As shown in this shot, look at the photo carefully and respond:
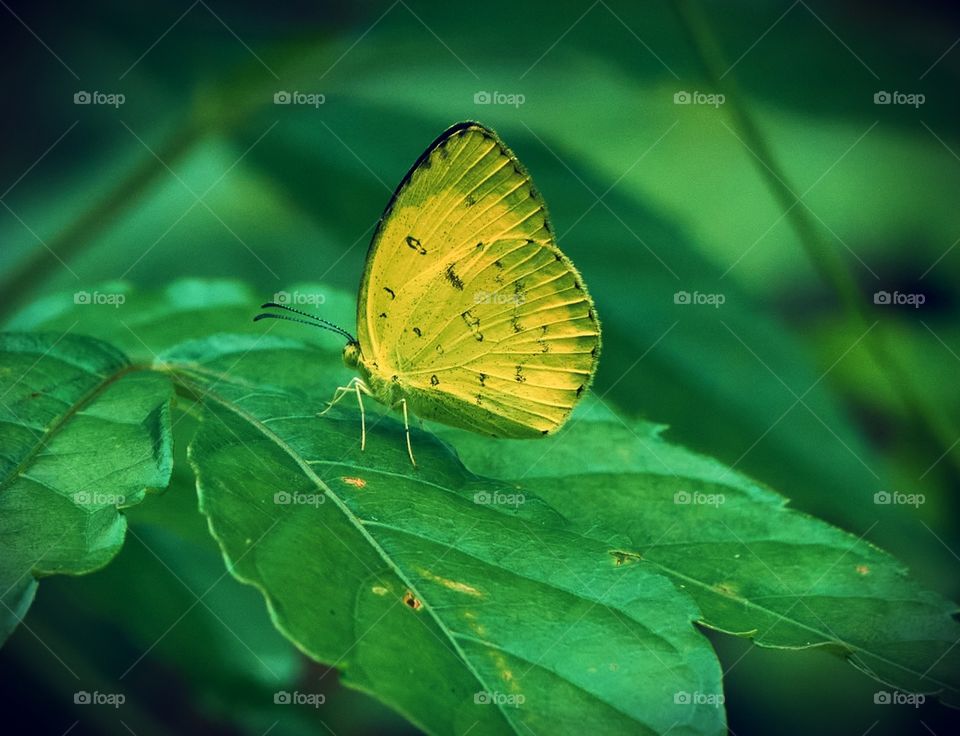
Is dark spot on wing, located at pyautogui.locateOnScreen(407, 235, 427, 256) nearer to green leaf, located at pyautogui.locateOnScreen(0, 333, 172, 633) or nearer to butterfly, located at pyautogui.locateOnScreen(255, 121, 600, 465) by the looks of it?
butterfly, located at pyautogui.locateOnScreen(255, 121, 600, 465)

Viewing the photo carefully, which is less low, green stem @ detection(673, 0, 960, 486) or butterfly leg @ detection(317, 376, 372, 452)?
green stem @ detection(673, 0, 960, 486)

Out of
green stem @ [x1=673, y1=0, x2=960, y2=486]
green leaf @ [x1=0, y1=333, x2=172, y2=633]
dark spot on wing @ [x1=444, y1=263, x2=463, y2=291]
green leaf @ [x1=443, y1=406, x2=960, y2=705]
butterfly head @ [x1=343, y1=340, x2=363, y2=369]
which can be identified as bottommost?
green leaf @ [x1=0, y1=333, x2=172, y2=633]

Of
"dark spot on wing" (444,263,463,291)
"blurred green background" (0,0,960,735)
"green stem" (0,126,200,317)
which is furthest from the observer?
"blurred green background" (0,0,960,735)

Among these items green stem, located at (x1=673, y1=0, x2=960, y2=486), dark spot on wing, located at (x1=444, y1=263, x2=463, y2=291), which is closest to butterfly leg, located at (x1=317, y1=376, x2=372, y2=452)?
dark spot on wing, located at (x1=444, y1=263, x2=463, y2=291)

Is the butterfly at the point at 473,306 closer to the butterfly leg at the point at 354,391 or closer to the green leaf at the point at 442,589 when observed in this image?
the butterfly leg at the point at 354,391

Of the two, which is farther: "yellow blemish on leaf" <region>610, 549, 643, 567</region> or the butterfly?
the butterfly

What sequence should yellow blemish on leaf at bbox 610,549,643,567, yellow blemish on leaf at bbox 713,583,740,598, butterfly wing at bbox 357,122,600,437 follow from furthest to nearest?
butterfly wing at bbox 357,122,600,437
yellow blemish on leaf at bbox 713,583,740,598
yellow blemish on leaf at bbox 610,549,643,567

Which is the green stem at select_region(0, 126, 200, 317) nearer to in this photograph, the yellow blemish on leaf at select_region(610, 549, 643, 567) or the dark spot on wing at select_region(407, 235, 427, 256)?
the dark spot on wing at select_region(407, 235, 427, 256)
